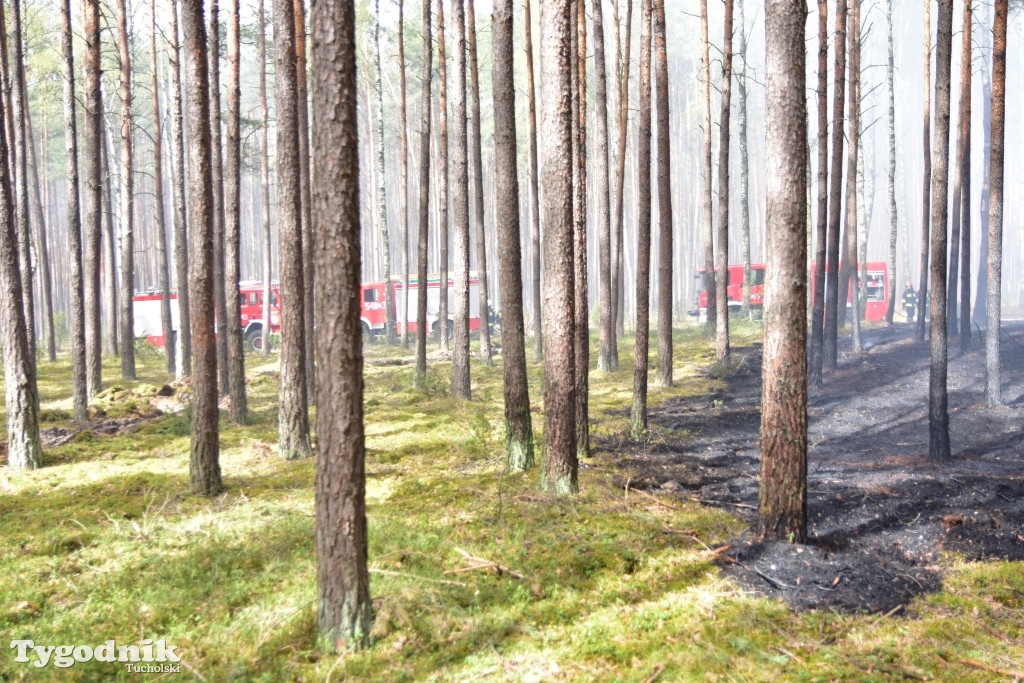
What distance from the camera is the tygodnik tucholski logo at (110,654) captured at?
4.33 meters

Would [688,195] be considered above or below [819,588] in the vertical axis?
above

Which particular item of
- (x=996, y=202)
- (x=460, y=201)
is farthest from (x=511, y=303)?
(x=996, y=202)

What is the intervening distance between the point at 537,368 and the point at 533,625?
1327 cm

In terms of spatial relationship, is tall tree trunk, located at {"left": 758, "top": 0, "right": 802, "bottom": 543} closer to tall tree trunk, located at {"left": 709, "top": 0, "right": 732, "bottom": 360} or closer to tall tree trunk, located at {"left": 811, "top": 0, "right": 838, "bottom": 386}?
tall tree trunk, located at {"left": 811, "top": 0, "right": 838, "bottom": 386}

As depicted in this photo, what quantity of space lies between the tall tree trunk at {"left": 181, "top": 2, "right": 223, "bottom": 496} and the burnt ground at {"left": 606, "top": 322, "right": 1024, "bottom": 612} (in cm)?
466

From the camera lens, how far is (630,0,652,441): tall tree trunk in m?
10.5

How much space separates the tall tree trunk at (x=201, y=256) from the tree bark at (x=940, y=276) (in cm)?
869

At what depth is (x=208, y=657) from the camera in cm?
443

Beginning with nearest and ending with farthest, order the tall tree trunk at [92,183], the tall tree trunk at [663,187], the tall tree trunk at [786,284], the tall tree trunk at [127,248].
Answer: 1. the tall tree trunk at [786,284]
2. the tall tree trunk at [92,183]
3. the tall tree trunk at [663,187]
4. the tall tree trunk at [127,248]

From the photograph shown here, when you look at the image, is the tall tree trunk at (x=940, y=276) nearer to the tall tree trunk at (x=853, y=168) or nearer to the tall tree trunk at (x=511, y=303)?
the tall tree trunk at (x=511, y=303)

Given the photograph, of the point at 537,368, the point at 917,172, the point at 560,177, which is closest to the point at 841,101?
the point at 537,368

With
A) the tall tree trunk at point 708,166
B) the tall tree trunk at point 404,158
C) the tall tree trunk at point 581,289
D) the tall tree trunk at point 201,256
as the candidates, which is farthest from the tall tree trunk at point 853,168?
the tall tree trunk at point 201,256

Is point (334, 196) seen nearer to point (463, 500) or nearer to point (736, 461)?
point (463, 500)

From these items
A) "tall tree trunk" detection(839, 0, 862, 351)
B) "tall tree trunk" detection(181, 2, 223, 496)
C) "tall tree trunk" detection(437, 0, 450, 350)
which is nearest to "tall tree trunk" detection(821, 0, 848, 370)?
"tall tree trunk" detection(839, 0, 862, 351)
